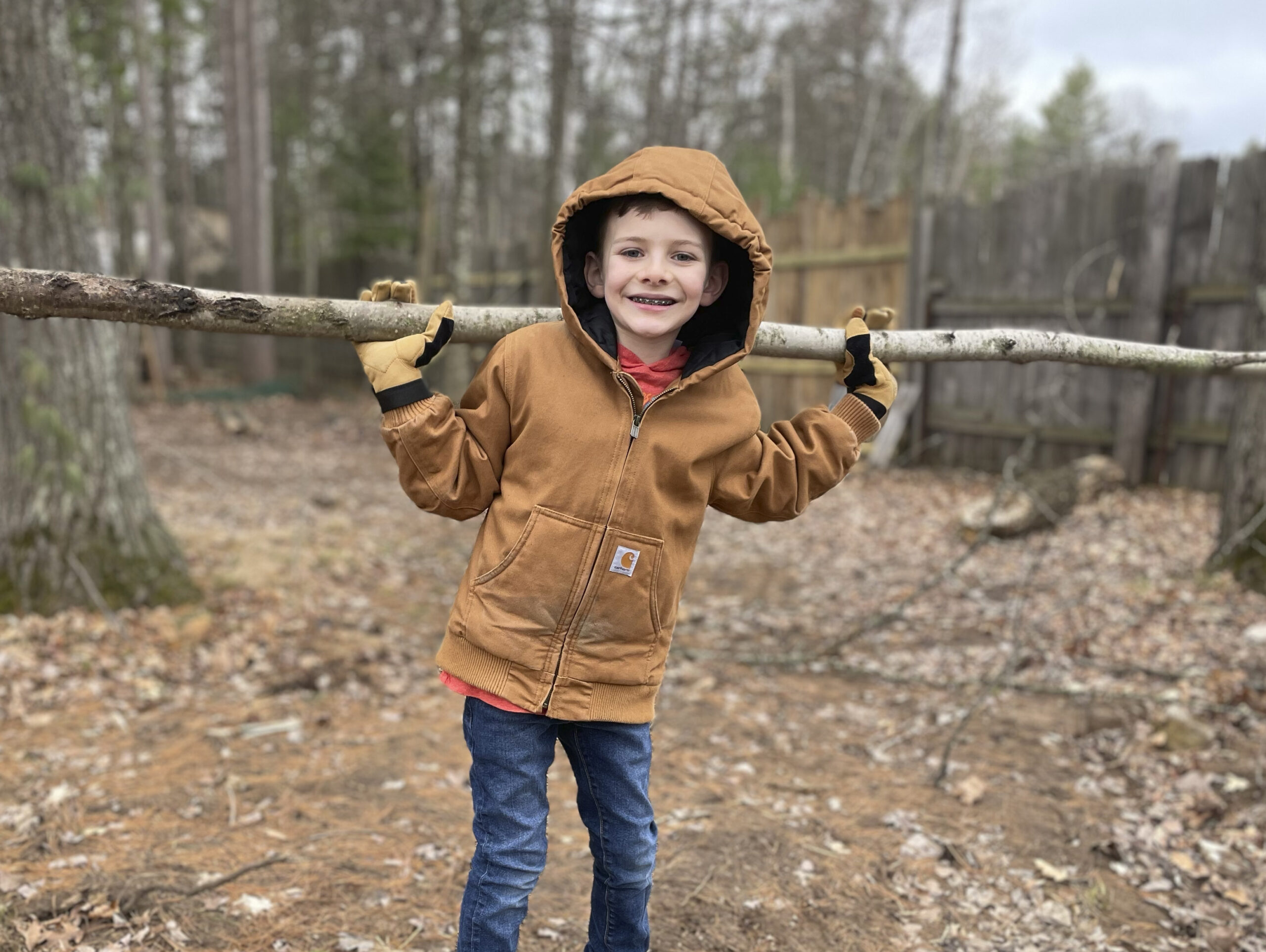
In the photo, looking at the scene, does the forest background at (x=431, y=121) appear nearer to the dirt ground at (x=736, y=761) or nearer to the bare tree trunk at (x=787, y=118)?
the bare tree trunk at (x=787, y=118)

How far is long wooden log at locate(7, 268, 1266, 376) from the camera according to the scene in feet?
6.49

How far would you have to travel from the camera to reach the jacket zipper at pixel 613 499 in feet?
6.89

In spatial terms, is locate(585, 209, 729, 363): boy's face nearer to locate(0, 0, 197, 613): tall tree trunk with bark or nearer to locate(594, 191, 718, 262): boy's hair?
locate(594, 191, 718, 262): boy's hair

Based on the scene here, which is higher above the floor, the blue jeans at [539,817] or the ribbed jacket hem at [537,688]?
the ribbed jacket hem at [537,688]

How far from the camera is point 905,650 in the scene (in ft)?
18.5

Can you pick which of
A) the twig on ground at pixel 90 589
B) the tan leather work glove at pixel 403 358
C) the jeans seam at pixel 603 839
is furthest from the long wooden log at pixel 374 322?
the twig on ground at pixel 90 589

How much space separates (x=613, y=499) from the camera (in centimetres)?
210

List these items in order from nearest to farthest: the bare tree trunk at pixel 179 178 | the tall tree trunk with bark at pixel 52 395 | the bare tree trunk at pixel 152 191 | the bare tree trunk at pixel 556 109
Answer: the tall tree trunk with bark at pixel 52 395 → the bare tree trunk at pixel 556 109 → the bare tree trunk at pixel 152 191 → the bare tree trunk at pixel 179 178

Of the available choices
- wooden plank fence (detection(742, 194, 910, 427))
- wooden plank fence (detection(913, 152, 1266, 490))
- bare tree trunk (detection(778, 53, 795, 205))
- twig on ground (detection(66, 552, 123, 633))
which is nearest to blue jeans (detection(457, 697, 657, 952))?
twig on ground (detection(66, 552, 123, 633))

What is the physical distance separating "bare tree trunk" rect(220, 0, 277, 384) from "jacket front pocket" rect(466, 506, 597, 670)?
15.5 metres

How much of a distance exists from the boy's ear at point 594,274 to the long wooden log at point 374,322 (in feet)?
0.78

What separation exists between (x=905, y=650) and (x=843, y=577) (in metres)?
1.53

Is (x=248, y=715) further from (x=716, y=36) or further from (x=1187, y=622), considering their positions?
(x=716, y=36)

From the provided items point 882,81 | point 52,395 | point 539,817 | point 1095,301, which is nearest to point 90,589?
point 52,395
